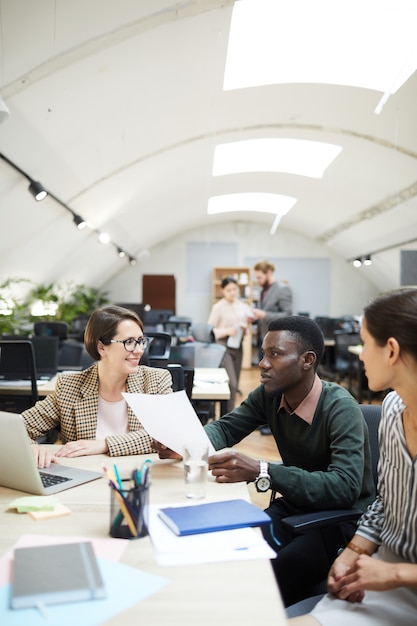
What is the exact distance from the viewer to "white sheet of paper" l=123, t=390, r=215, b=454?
1828mm

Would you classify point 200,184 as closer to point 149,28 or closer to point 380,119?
point 380,119

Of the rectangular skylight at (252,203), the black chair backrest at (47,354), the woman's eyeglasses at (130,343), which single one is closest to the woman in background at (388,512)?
the woman's eyeglasses at (130,343)

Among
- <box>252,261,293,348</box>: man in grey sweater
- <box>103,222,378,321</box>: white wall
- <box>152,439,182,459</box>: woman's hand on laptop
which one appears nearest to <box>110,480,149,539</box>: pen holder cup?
<box>152,439,182,459</box>: woman's hand on laptop

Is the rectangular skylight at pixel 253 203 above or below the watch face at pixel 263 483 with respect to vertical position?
above

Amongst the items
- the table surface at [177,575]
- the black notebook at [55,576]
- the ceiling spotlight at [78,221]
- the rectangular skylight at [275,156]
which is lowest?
the table surface at [177,575]

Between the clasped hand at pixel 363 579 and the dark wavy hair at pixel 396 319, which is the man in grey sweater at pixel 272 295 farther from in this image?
the clasped hand at pixel 363 579

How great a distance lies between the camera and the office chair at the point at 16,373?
3955mm

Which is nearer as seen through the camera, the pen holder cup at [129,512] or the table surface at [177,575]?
the table surface at [177,575]

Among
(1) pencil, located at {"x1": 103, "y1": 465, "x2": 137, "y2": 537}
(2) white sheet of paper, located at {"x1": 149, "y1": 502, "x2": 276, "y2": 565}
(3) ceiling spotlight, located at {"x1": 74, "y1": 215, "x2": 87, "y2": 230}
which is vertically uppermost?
(3) ceiling spotlight, located at {"x1": 74, "y1": 215, "x2": 87, "y2": 230}

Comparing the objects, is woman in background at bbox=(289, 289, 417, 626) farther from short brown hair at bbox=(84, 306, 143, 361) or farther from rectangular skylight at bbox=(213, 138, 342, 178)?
rectangular skylight at bbox=(213, 138, 342, 178)

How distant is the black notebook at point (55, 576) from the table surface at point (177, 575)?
87 mm

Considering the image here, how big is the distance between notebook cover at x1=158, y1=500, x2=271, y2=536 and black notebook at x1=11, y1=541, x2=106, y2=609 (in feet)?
0.78

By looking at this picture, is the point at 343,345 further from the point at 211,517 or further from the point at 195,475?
the point at 211,517

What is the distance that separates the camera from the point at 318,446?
1.97 metres
